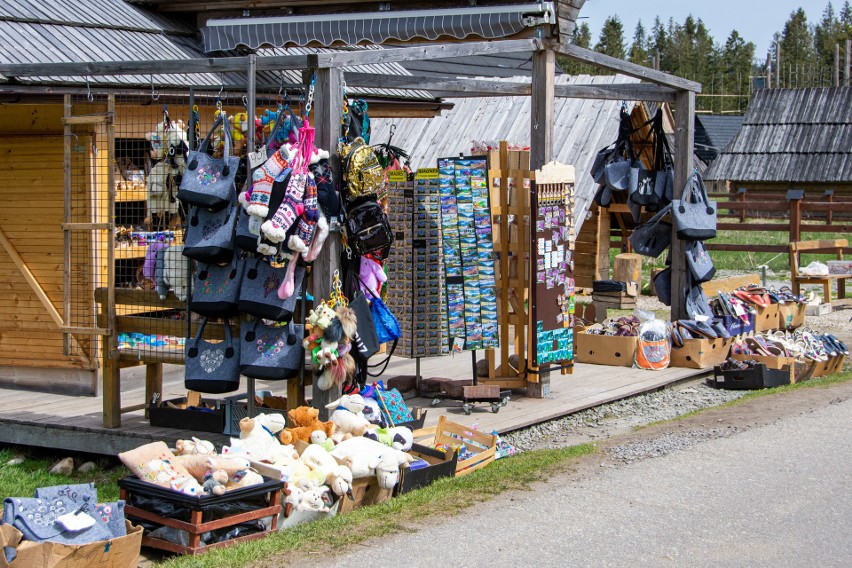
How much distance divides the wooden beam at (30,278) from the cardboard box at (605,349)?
5.35 meters

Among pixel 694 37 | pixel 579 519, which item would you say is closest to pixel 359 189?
pixel 579 519

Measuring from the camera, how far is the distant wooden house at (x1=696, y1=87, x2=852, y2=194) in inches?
1502

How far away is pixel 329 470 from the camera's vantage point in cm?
679

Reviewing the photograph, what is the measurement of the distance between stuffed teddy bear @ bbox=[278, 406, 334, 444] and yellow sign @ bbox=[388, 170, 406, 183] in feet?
9.71

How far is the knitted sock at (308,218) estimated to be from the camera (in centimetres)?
736

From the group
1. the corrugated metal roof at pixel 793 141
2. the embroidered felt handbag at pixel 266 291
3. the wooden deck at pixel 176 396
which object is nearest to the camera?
the embroidered felt handbag at pixel 266 291

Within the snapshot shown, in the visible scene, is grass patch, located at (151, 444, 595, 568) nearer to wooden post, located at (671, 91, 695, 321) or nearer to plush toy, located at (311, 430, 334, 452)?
plush toy, located at (311, 430, 334, 452)

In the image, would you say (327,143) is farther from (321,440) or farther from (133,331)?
(133,331)

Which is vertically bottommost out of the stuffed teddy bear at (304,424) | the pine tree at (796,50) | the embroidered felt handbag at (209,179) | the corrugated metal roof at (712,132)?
the stuffed teddy bear at (304,424)

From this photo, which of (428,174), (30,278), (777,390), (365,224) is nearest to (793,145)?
(777,390)

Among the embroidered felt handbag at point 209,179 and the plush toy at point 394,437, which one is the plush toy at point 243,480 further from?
the embroidered felt handbag at point 209,179

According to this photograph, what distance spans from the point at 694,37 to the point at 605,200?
7824cm

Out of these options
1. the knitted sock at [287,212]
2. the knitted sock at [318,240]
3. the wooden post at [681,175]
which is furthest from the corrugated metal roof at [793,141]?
the knitted sock at [287,212]

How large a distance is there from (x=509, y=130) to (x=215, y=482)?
13.7m
